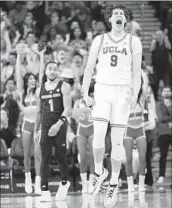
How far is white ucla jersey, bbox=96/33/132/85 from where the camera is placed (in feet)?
35.0

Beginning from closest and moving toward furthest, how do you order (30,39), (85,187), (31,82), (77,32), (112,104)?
(112,104) → (31,82) → (85,187) → (30,39) → (77,32)

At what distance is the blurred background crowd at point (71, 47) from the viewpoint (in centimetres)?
1728

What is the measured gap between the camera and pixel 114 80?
10656mm

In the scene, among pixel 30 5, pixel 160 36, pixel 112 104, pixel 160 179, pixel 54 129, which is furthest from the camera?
pixel 30 5

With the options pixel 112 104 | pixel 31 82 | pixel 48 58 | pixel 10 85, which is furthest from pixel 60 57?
pixel 112 104

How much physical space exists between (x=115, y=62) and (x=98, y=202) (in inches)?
112

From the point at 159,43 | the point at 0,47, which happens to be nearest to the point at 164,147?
the point at 159,43

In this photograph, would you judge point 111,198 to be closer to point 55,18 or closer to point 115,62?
point 115,62

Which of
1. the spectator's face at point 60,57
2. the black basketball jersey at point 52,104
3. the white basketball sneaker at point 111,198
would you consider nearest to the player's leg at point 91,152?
the black basketball jersey at point 52,104

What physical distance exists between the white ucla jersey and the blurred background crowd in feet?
16.9

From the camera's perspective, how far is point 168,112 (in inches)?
680

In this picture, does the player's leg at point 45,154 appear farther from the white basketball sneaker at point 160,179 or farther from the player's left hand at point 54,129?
the white basketball sneaker at point 160,179

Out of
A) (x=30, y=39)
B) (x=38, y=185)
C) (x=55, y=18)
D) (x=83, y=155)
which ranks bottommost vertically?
(x=38, y=185)

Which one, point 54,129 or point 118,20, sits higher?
point 118,20
